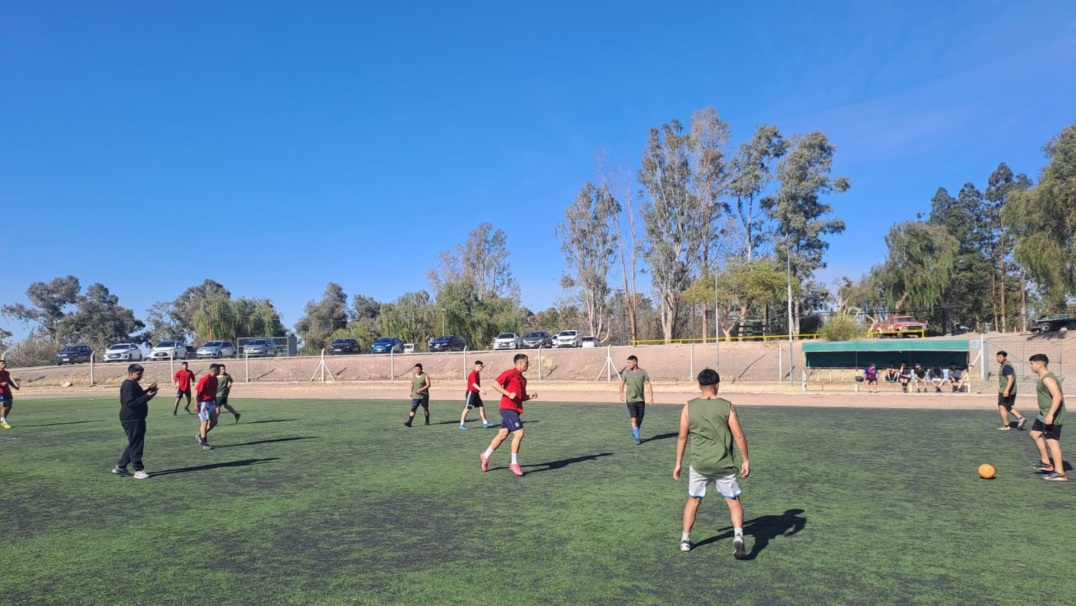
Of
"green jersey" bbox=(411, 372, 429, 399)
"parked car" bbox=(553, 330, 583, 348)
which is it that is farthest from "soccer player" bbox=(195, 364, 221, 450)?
"parked car" bbox=(553, 330, 583, 348)

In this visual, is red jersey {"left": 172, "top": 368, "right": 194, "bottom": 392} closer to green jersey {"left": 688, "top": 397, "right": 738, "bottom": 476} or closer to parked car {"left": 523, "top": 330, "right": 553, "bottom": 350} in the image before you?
green jersey {"left": 688, "top": 397, "right": 738, "bottom": 476}

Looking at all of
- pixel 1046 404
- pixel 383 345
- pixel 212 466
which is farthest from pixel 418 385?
pixel 383 345

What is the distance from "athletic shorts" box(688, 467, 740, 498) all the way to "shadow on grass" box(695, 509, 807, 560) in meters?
0.78

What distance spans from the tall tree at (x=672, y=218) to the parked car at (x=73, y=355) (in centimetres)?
4793

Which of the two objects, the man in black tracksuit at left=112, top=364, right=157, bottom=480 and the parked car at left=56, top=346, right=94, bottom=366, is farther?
the parked car at left=56, top=346, right=94, bottom=366

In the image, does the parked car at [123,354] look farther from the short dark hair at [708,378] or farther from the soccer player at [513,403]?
the short dark hair at [708,378]

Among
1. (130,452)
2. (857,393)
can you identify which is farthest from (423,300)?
(130,452)

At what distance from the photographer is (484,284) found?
82.1 m

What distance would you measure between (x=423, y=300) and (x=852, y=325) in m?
42.5

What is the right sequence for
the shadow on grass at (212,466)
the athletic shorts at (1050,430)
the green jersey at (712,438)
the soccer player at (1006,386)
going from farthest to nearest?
the soccer player at (1006,386) < the shadow on grass at (212,466) < the athletic shorts at (1050,430) < the green jersey at (712,438)

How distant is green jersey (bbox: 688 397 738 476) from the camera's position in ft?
20.1

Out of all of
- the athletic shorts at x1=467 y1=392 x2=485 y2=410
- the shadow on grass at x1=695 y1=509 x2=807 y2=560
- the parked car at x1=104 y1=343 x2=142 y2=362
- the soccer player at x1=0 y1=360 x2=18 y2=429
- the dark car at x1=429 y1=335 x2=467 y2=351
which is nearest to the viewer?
the shadow on grass at x1=695 y1=509 x2=807 y2=560

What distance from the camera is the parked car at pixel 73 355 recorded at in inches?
1918

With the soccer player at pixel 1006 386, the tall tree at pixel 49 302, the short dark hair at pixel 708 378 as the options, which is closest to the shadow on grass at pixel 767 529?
the short dark hair at pixel 708 378
